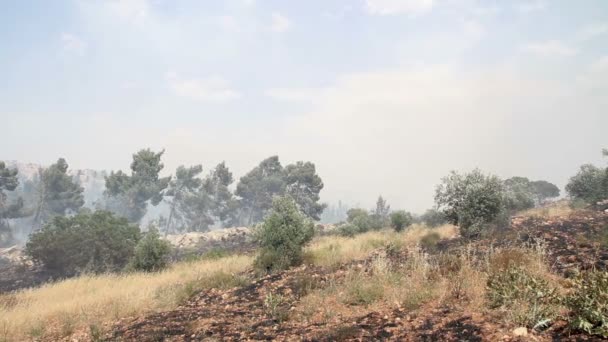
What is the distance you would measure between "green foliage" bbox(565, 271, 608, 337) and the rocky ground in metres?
0.16

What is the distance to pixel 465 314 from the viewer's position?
5.90 metres

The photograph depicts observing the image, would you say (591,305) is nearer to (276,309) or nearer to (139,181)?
(276,309)

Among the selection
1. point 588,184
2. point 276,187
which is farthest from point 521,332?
point 276,187

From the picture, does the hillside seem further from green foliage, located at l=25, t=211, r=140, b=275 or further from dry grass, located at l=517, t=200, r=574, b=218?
green foliage, located at l=25, t=211, r=140, b=275

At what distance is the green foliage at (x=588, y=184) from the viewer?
24384 millimetres

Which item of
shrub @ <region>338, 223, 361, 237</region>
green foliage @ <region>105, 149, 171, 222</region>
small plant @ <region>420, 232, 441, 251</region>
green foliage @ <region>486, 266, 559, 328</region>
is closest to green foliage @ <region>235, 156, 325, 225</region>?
green foliage @ <region>105, 149, 171, 222</region>

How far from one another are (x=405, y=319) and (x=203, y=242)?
36.8 m

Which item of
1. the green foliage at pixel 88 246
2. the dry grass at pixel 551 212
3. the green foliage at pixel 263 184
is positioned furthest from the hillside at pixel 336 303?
the green foliage at pixel 263 184

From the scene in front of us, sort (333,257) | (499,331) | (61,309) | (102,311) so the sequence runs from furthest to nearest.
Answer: (333,257) < (61,309) < (102,311) < (499,331)

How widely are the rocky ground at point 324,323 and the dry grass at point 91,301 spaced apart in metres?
0.78

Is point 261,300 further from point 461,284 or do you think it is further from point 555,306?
point 555,306

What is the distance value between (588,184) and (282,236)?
79.9 ft

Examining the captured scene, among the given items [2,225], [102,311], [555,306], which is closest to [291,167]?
[2,225]

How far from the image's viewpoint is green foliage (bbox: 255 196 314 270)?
1323 cm
